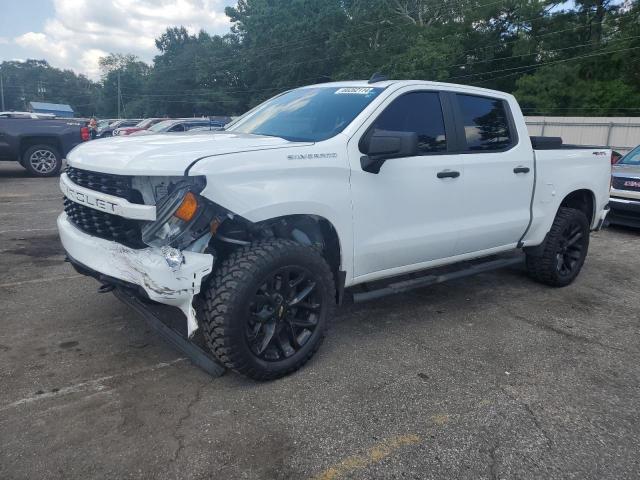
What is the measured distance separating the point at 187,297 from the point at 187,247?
0.94 ft

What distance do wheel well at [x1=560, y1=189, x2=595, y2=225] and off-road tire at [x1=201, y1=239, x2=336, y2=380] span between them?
362 cm

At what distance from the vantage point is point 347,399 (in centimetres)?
305

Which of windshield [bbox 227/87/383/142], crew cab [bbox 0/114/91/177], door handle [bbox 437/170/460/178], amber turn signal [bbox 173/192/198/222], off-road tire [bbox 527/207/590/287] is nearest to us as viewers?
amber turn signal [bbox 173/192/198/222]

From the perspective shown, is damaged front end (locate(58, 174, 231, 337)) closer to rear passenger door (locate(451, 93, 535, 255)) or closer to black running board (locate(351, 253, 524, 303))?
black running board (locate(351, 253, 524, 303))

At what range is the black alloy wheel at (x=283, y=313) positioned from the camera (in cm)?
306

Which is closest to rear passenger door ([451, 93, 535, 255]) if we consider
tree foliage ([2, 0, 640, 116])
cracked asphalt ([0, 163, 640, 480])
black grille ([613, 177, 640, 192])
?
cracked asphalt ([0, 163, 640, 480])

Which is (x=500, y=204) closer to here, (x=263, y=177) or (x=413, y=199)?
(x=413, y=199)

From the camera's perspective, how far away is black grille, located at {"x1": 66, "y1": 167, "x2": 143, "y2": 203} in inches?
115

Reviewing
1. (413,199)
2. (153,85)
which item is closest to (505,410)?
(413,199)

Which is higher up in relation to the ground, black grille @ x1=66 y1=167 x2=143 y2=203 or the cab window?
the cab window

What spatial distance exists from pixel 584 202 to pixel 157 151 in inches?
Result: 182

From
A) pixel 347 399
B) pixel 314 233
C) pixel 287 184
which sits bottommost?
pixel 347 399

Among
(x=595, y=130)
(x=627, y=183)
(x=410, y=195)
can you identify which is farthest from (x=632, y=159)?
(x=595, y=130)

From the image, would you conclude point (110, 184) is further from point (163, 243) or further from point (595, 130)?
point (595, 130)
